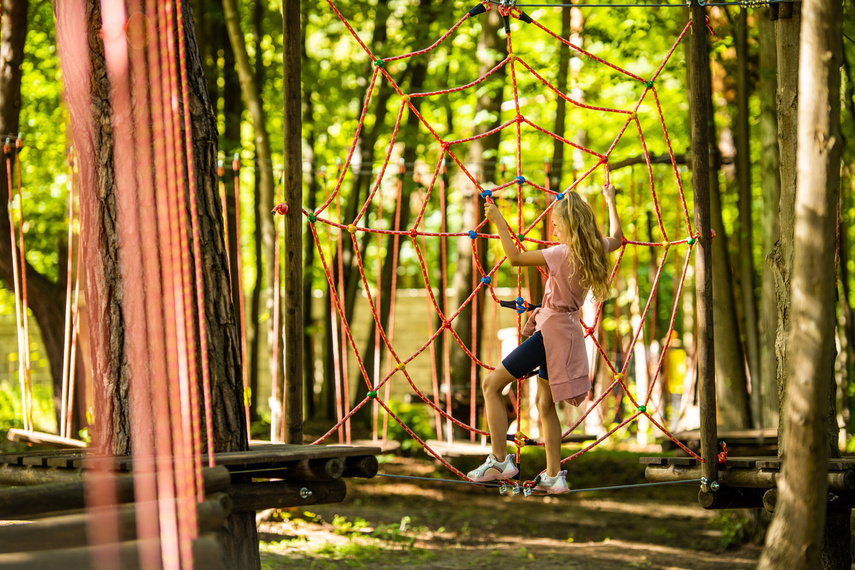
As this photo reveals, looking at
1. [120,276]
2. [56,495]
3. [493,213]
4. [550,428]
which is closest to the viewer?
[56,495]

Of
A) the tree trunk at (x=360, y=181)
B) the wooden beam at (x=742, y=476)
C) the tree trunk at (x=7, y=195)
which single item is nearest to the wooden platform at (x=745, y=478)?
the wooden beam at (x=742, y=476)

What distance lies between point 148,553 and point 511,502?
5.52 m

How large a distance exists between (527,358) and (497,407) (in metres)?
0.23

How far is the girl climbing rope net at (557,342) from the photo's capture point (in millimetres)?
3246

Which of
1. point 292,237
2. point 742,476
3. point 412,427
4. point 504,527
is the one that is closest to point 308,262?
point 412,427

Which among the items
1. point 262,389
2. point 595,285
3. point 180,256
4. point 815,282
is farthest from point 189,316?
point 262,389

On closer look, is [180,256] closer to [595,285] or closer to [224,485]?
[224,485]

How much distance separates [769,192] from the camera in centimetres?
523

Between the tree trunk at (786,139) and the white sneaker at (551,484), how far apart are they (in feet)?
3.04

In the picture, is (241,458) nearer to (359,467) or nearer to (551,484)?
(359,467)

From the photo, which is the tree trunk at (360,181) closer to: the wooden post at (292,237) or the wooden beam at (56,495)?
the wooden post at (292,237)

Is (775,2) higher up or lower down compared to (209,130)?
higher up

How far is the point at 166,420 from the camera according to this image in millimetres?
2760

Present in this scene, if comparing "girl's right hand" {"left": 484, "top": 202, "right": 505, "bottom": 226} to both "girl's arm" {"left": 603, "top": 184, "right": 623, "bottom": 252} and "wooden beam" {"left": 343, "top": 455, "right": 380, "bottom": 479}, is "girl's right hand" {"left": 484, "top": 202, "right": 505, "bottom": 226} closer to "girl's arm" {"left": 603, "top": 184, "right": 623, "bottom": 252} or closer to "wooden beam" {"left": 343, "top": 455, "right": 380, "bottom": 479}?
"girl's arm" {"left": 603, "top": 184, "right": 623, "bottom": 252}
